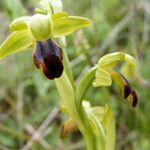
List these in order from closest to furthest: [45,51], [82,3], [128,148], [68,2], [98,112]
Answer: [45,51] < [98,112] < [128,148] < [68,2] < [82,3]

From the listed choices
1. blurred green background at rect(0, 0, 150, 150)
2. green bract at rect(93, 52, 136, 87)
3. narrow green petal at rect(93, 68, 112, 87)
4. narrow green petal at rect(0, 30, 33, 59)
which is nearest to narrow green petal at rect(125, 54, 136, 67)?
green bract at rect(93, 52, 136, 87)

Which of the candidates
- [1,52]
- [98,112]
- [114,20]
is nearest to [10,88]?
[114,20]

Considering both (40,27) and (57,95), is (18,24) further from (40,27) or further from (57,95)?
(57,95)

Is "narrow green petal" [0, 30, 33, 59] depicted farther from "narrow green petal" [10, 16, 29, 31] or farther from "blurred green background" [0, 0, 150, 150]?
"blurred green background" [0, 0, 150, 150]

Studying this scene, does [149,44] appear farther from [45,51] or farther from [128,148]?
[45,51]

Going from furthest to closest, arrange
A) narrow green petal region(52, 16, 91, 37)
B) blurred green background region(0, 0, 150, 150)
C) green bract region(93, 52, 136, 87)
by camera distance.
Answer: blurred green background region(0, 0, 150, 150), green bract region(93, 52, 136, 87), narrow green petal region(52, 16, 91, 37)

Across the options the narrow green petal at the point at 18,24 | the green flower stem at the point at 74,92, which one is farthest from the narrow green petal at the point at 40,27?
the green flower stem at the point at 74,92
